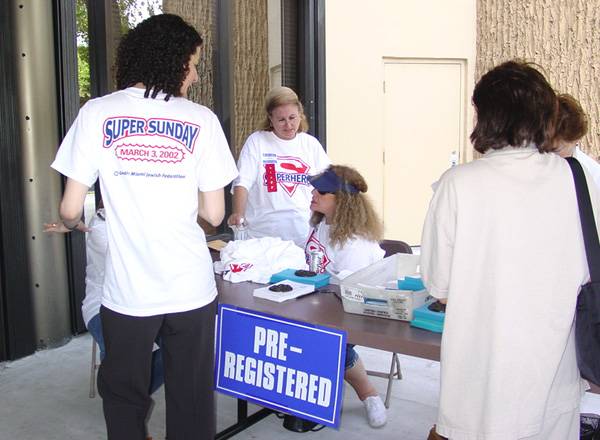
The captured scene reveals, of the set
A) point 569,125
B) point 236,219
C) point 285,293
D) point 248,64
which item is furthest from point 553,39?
point 285,293

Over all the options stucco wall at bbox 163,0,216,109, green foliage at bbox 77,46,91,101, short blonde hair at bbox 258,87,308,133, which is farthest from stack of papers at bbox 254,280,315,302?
stucco wall at bbox 163,0,216,109

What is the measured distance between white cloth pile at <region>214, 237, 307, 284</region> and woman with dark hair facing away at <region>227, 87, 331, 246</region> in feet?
2.41

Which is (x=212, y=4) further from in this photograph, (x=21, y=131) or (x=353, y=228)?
(x=353, y=228)

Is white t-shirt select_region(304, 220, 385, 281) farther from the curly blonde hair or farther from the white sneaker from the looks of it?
the white sneaker

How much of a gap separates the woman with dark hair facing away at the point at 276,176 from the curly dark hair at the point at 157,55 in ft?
5.33

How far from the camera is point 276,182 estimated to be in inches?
134

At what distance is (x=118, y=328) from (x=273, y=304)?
0.61 m

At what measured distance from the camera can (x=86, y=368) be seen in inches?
133

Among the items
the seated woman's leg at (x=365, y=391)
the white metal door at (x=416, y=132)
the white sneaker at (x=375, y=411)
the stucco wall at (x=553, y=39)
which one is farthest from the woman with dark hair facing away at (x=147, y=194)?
the stucco wall at (x=553, y=39)

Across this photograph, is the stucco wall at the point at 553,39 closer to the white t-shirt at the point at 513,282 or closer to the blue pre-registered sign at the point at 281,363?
the blue pre-registered sign at the point at 281,363

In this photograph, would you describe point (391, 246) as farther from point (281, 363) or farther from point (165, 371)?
point (165, 371)

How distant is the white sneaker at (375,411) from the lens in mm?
2674

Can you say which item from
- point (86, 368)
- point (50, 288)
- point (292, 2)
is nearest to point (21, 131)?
point (50, 288)

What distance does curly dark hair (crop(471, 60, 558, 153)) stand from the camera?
4.53 feet
